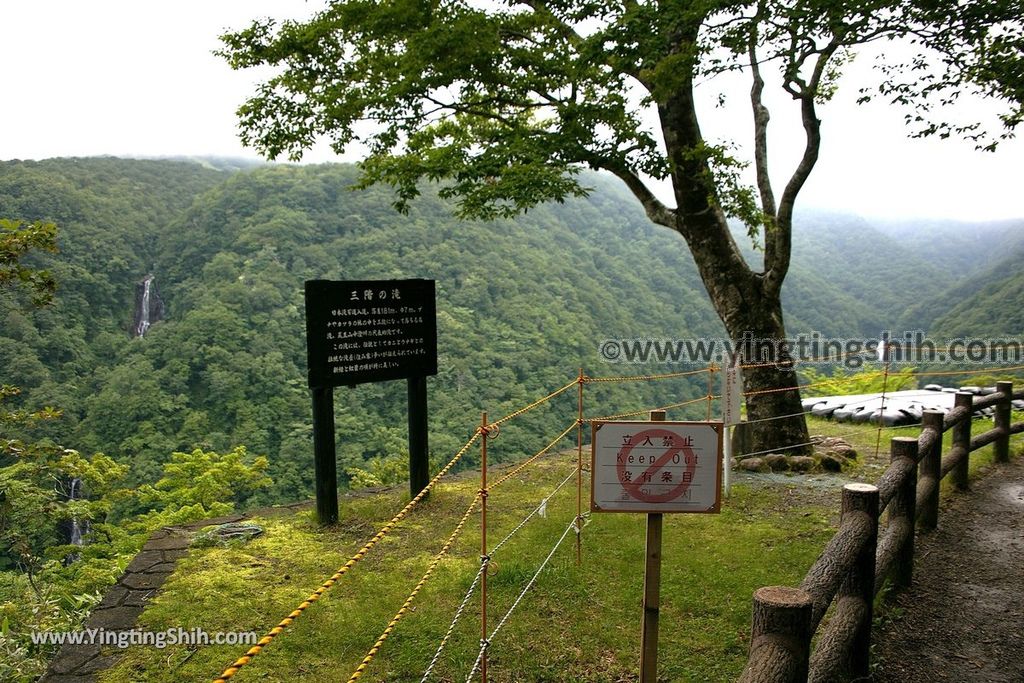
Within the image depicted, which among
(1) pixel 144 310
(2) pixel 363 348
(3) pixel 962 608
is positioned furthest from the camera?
(1) pixel 144 310

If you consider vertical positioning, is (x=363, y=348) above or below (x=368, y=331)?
below

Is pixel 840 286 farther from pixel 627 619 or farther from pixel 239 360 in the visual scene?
pixel 627 619

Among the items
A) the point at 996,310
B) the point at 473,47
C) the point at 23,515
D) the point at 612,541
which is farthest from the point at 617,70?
the point at 996,310

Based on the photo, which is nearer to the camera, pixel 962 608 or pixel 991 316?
pixel 962 608

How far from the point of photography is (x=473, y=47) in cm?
622

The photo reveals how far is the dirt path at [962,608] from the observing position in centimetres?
294

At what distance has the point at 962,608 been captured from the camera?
348 cm

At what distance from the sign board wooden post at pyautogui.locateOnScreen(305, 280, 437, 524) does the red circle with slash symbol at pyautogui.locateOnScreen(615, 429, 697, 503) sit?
3.33 m

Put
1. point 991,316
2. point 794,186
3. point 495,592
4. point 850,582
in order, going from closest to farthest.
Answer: point 850,582
point 495,592
point 794,186
point 991,316

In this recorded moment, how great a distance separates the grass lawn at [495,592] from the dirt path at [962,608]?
70 cm

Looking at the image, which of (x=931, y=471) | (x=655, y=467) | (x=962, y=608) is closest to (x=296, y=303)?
(x=931, y=471)

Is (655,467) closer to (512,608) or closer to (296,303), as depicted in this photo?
(512,608)

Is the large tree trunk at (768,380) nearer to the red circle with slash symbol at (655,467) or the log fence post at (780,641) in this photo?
the red circle with slash symbol at (655,467)

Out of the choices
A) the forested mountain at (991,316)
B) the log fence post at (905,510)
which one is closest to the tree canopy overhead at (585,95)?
Answer: the log fence post at (905,510)
